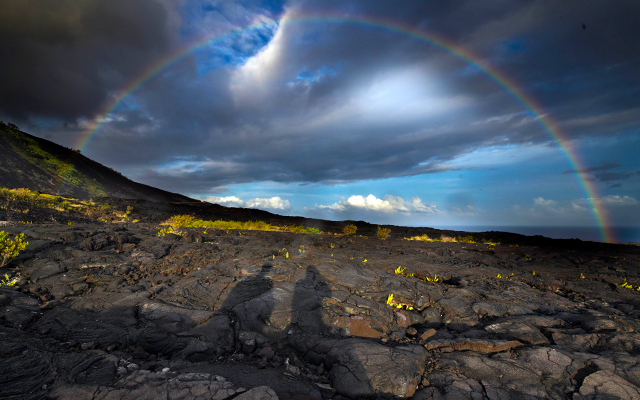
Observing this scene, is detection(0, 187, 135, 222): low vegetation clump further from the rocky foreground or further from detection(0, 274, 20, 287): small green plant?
detection(0, 274, 20, 287): small green plant

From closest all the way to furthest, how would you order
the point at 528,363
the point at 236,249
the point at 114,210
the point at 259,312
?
the point at 528,363 < the point at 259,312 < the point at 236,249 < the point at 114,210

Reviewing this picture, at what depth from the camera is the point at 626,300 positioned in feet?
28.7

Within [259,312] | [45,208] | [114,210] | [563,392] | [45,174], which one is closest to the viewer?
[563,392]

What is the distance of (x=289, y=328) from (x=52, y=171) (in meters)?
58.5

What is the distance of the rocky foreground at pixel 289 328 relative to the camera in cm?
415

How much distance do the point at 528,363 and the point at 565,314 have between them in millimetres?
3966

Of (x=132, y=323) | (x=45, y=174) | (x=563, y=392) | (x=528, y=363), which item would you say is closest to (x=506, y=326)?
(x=528, y=363)

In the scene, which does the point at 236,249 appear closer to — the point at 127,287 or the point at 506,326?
the point at 127,287

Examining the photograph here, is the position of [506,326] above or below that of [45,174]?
below

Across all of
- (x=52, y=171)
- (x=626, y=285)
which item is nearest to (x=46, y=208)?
(x=626, y=285)

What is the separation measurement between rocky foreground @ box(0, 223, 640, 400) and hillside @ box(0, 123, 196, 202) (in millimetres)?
38832

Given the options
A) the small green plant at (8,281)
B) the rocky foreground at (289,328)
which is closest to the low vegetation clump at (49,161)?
the rocky foreground at (289,328)

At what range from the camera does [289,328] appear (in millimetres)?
6203

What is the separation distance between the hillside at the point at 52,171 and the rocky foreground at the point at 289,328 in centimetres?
3883
